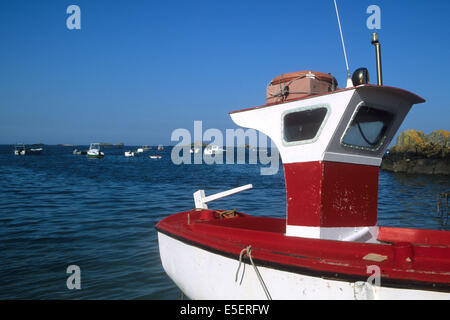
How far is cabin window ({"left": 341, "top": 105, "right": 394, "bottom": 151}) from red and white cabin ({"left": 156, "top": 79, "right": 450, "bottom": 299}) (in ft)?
0.05

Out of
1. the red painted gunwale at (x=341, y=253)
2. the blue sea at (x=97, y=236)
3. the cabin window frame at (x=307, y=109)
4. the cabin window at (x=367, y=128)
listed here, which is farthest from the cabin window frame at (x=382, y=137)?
the blue sea at (x=97, y=236)

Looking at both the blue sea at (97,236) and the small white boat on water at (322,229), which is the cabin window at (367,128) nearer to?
the small white boat on water at (322,229)

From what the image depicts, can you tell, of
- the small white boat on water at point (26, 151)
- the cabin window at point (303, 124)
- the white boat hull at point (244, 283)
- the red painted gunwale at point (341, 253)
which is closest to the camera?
the red painted gunwale at point (341, 253)

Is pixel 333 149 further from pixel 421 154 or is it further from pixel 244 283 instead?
pixel 421 154

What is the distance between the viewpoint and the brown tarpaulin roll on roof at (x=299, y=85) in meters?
4.38

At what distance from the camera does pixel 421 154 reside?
40125 millimetres

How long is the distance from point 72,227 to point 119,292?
5.81 m

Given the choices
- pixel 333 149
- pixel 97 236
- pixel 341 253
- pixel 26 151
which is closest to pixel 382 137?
pixel 333 149

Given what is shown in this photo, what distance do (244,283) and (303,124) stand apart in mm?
2166

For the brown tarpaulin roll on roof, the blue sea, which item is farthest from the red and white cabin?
the blue sea

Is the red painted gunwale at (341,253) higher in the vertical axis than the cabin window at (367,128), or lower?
lower

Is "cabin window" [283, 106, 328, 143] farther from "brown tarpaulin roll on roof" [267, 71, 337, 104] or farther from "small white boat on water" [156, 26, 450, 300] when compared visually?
"brown tarpaulin roll on roof" [267, 71, 337, 104]

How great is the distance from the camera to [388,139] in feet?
15.3

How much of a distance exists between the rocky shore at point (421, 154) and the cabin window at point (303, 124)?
38.4 metres
